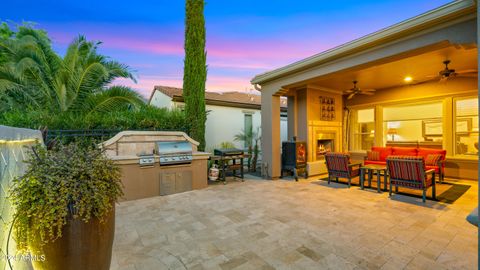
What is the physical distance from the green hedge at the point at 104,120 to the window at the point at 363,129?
676cm

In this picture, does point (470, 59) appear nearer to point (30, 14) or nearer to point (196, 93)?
point (196, 93)

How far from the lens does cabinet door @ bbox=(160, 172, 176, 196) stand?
497 centimetres

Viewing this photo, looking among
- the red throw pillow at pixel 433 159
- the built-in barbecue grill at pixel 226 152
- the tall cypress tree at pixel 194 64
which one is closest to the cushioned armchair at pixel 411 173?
the red throw pillow at pixel 433 159

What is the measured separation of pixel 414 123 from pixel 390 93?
4.37 feet

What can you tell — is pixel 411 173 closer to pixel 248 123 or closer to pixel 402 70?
pixel 402 70

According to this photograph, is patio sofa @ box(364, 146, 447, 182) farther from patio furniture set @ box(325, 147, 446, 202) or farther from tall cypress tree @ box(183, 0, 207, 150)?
tall cypress tree @ box(183, 0, 207, 150)

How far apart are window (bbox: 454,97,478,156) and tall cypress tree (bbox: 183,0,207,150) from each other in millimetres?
7941

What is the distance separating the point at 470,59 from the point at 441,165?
2.84 meters

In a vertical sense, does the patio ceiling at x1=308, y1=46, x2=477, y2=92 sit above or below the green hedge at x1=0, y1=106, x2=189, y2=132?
above

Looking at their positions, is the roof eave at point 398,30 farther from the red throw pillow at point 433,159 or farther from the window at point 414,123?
the window at point 414,123

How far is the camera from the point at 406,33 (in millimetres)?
3654

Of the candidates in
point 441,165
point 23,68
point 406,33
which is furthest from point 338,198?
point 23,68

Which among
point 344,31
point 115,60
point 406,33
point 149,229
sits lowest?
point 149,229

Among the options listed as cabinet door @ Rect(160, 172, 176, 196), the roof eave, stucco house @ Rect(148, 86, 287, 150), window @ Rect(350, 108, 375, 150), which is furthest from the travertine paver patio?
stucco house @ Rect(148, 86, 287, 150)
